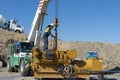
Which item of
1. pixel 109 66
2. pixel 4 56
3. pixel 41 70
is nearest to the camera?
pixel 41 70

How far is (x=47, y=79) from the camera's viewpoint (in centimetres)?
2048

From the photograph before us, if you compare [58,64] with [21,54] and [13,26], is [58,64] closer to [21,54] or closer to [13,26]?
[21,54]

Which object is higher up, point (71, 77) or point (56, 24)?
point (56, 24)

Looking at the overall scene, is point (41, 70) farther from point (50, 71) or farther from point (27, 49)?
point (27, 49)

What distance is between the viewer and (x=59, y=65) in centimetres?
2014

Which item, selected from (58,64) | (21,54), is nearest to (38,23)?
(21,54)

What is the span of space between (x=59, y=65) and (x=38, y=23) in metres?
7.89

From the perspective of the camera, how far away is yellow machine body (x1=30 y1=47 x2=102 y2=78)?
19522 mm

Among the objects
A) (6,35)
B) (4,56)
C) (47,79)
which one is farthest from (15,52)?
(6,35)

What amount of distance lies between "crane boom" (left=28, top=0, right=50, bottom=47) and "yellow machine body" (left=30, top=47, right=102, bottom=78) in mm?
6339

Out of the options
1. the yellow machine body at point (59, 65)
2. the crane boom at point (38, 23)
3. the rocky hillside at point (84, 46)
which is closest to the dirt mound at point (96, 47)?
the rocky hillside at point (84, 46)

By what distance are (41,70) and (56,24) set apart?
120 inches

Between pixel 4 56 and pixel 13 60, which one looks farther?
pixel 4 56

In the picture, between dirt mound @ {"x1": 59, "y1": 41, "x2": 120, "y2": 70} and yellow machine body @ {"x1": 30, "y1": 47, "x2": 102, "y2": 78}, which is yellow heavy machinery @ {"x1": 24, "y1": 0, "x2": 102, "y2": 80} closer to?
yellow machine body @ {"x1": 30, "y1": 47, "x2": 102, "y2": 78}
